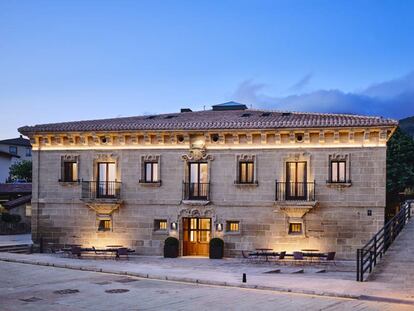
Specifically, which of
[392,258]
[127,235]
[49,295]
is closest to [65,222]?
[127,235]

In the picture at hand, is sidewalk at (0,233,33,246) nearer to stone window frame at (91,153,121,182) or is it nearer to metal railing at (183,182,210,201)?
stone window frame at (91,153,121,182)

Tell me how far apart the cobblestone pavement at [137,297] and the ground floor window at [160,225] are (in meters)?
8.61

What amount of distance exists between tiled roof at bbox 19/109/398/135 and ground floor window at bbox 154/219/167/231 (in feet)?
15.7

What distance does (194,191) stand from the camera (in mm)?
30797

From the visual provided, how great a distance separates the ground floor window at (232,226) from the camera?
99.3ft

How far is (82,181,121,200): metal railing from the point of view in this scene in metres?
31.6

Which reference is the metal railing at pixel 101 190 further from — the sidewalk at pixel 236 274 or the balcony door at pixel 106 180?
the sidewalk at pixel 236 274

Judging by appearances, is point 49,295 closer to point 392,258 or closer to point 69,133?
point 392,258

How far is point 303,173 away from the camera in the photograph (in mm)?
29547

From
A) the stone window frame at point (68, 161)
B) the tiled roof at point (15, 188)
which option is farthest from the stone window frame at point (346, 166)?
the tiled roof at point (15, 188)

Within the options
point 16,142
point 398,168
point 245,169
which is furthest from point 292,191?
point 16,142

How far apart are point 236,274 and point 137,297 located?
5.91 meters

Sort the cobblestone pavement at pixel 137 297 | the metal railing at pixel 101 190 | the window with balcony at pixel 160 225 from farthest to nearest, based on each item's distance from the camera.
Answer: the metal railing at pixel 101 190, the window with balcony at pixel 160 225, the cobblestone pavement at pixel 137 297

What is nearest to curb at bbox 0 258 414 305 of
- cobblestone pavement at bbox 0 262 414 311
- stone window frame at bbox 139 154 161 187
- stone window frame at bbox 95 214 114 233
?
cobblestone pavement at bbox 0 262 414 311
